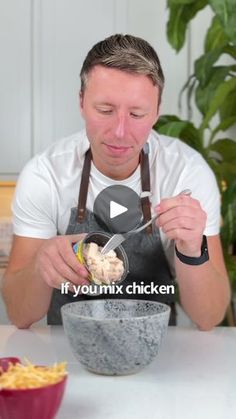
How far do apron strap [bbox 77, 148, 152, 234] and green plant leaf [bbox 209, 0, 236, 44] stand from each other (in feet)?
2.04

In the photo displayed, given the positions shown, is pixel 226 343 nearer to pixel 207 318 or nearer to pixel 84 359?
pixel 207 318

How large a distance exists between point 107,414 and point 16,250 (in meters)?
0.63

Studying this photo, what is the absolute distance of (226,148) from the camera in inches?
89.8

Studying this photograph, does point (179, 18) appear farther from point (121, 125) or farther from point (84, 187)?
point (121, 125)

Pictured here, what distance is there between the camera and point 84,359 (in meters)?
0.99

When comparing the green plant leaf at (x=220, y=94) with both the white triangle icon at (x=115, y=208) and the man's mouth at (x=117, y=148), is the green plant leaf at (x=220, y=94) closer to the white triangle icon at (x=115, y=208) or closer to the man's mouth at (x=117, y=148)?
the white triangle icon at (x=115, y=208)

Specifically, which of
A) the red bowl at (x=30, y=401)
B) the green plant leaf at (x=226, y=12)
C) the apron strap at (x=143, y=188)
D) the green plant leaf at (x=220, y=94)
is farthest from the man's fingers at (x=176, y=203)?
the green plant leaf at (x=220, y=94)

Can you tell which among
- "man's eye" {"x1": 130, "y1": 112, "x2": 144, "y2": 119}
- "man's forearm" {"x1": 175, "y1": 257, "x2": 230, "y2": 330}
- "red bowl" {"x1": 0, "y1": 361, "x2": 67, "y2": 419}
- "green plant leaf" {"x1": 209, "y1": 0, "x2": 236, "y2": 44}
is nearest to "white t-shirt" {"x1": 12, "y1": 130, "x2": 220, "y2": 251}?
"man's forearm" {"x1": 175, "y1": 257, "x2": 230, "y2": 330}

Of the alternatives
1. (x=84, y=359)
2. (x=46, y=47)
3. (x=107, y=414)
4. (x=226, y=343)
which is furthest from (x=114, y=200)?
(x=46, y=47)

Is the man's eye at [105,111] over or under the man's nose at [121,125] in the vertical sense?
over

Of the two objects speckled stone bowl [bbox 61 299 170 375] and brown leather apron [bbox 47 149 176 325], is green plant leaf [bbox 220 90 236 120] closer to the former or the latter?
brown leather apron [bbox 47 149 176 325]

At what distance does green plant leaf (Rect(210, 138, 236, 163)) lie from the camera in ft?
7.45

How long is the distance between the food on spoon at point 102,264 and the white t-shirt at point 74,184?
1.12ft

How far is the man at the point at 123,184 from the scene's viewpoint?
1.16m
